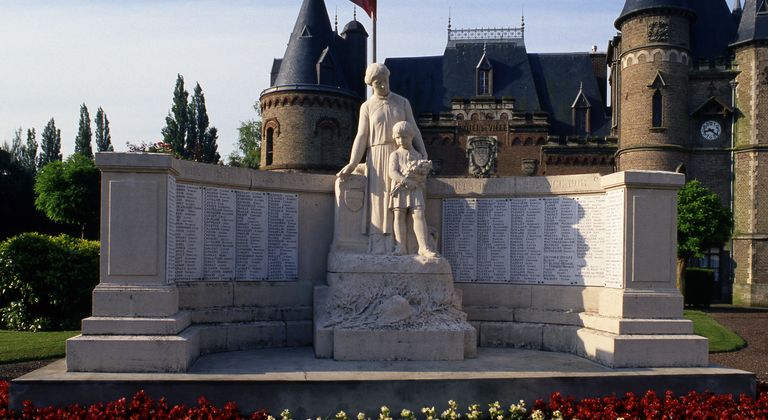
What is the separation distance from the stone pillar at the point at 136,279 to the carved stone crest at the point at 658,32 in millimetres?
36667

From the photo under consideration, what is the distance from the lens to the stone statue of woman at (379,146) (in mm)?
10891

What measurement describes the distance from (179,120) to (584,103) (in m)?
33.8

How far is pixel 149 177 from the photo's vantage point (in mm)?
9078

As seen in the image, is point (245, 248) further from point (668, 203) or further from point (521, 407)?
point (668, 203)

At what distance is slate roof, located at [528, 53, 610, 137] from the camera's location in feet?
159

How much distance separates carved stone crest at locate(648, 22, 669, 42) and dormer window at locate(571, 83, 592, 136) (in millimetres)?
8514

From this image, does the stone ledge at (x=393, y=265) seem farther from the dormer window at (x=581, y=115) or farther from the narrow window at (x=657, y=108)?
the dormer window at (x=581, y=115)

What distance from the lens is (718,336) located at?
723 inches

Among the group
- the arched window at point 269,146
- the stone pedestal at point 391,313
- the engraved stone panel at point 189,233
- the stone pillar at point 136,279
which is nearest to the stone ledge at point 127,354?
the stone pillar at point 136,279

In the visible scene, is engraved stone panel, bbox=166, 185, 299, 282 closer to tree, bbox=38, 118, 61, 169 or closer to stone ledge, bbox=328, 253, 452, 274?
stone ledge, bbox=328, 253, 452, 274

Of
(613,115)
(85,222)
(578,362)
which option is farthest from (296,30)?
(578,362)

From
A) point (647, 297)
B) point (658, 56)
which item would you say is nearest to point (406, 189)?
point (647, 297)

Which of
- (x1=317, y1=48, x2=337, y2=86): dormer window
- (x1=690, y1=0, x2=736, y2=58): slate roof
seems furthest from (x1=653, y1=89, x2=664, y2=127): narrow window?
(x1=317, y1=48, x2=337, y2=86): dormer window

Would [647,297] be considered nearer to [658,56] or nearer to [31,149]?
[658,56]
